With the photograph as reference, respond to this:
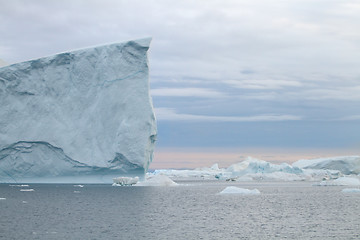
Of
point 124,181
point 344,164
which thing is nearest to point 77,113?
point 124,181

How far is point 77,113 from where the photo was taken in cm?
4109

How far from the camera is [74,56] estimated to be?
4091 centimetres

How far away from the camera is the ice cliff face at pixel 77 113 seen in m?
39.6

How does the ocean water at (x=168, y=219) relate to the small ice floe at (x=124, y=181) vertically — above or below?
below

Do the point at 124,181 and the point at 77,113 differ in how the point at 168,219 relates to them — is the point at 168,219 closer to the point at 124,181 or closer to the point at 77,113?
the point at 124,181

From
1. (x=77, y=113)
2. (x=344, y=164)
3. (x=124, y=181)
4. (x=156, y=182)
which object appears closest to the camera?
(x=124, y=181)

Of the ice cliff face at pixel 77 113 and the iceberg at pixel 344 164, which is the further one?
the iceberg at pixel 344 164

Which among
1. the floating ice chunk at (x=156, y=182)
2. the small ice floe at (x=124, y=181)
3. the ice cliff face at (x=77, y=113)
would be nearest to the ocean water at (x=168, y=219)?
the ice cliff face at (x=77, y=113)

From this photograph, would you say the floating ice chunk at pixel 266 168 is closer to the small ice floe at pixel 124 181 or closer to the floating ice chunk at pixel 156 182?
the floating ice chunk at pixel 156 182

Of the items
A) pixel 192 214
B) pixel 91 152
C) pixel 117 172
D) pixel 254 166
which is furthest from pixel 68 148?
pixel 254 166

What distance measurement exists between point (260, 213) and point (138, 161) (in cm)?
1697

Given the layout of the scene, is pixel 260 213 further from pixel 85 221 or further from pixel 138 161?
pixel 138 161

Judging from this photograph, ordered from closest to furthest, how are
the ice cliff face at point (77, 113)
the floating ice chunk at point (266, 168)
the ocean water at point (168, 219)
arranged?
the ocean water at point (168, 219), the ice cliff face at point (77, 113), the floating ice chunk at point (266, 168)

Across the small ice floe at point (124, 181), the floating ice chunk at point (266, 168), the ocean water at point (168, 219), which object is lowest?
the ocean water at point (168, 219)
